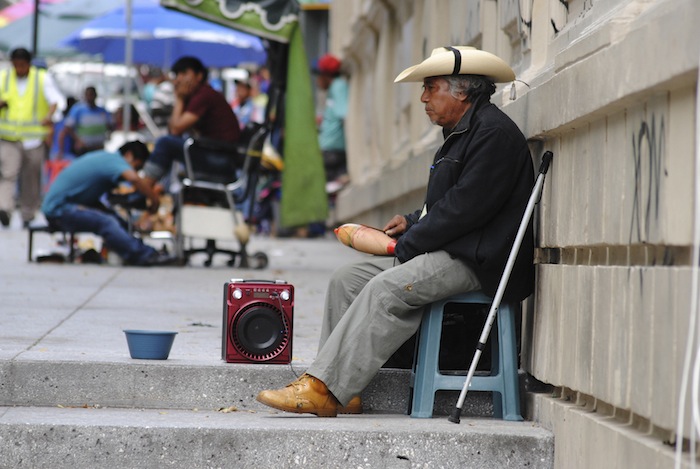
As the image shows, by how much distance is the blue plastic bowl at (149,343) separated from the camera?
5.93 m

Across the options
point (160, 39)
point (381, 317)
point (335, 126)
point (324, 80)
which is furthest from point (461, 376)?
point (160, 39)

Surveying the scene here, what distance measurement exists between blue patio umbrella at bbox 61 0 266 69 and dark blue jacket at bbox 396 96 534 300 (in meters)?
12.4

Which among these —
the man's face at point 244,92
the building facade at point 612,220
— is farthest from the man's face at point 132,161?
the man's face at point 244,92

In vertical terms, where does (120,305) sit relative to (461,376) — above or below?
above

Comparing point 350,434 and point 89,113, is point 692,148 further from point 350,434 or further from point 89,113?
point 89,113

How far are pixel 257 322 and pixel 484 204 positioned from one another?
123cm

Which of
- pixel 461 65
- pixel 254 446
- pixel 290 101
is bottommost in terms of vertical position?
pixel 254 446

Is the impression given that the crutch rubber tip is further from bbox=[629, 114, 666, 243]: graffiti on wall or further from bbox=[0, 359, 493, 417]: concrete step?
bbox=[629, 114, 666, 243]: graffiti on wall

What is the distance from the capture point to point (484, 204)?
18.0ft

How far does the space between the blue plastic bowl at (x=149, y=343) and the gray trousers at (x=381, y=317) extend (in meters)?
0.79

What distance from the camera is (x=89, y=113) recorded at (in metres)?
18.4

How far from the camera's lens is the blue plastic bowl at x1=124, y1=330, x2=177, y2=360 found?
234 inches

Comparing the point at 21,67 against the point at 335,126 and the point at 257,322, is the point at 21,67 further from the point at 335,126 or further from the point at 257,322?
the point at 257,322

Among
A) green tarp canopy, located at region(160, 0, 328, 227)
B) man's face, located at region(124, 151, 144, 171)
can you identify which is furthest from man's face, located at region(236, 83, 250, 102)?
man's face, located at region(124, 151, 144, 171)
